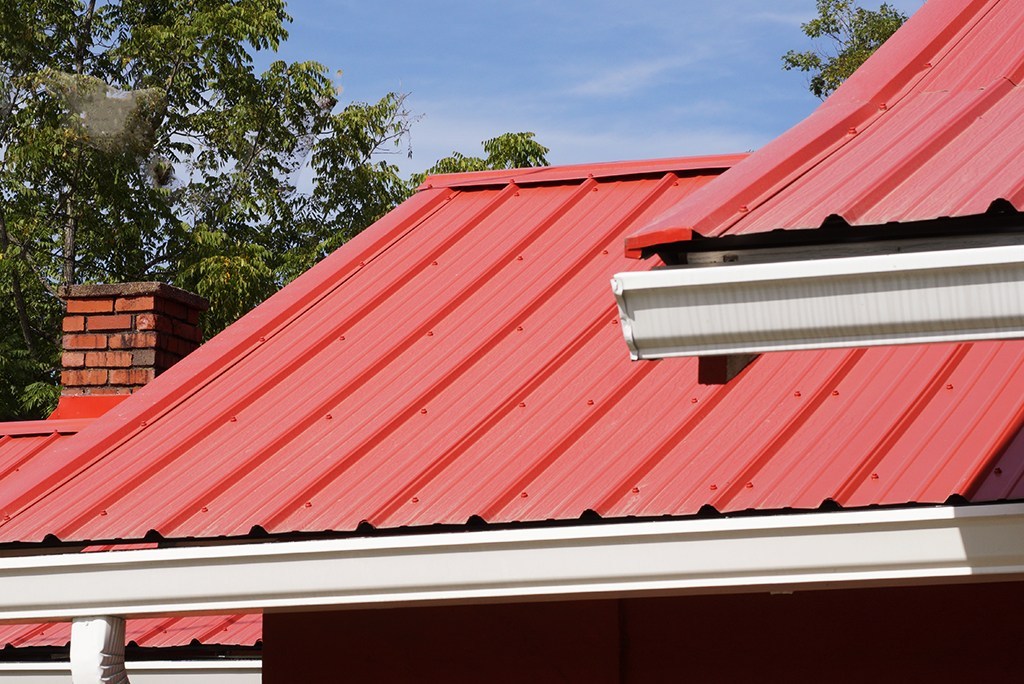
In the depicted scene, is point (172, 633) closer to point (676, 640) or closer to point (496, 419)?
point (496, 419)

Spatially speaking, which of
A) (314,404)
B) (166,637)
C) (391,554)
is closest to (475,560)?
(391,554)

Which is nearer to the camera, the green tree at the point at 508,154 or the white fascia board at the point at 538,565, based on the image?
the white fascia board at the point at 538,565

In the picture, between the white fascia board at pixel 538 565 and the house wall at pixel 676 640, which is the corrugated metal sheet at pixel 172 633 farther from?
the white fascia board at pixel 538 565

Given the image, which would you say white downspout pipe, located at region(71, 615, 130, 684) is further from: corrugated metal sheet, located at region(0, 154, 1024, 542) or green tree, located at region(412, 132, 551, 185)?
green tree, located at region(412, 132, 551, 185)

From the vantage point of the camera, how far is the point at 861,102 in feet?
11.7

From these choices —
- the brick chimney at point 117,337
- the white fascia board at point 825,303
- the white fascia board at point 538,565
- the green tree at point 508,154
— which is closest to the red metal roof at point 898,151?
the white fascia board at point 825,303

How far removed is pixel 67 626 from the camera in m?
7.94

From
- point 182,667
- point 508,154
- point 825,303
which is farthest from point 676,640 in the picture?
point 508,154

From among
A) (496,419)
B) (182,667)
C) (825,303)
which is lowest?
(825,303)

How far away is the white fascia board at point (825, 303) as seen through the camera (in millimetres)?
2391

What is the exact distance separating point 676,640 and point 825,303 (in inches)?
102

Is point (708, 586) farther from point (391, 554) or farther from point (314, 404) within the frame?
point (314, 404)

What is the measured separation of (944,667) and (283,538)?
219 cm

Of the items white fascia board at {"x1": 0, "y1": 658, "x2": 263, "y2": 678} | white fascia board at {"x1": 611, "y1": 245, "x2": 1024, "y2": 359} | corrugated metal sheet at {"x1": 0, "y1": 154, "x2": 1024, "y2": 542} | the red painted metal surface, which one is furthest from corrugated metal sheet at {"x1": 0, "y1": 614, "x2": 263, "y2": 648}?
white fascia board at {"x1": 611, "y1": 245, "x2": 1024, "y2": 359}
